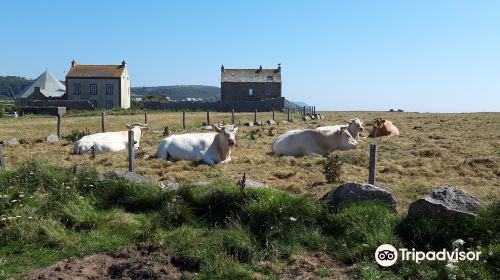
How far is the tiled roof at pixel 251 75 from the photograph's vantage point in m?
74.3

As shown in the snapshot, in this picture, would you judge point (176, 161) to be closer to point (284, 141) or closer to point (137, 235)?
point (284, 141)

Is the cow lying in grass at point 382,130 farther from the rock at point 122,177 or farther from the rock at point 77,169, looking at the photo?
the rock at point 77,169

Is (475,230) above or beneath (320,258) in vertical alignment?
above

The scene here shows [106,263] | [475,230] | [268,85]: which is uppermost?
[268,85]

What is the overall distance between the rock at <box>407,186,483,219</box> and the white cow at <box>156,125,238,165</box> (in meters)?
7.92

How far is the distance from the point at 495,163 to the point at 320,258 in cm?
879

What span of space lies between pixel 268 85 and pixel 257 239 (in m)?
68.1

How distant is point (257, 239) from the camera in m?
6.85

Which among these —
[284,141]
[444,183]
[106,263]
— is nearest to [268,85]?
[284,141]

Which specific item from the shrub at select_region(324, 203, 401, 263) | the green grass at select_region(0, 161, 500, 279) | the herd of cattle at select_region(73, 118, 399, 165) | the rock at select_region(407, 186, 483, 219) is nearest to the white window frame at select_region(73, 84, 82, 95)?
the herd of cattle at select_region(73, 118, 399, 165)

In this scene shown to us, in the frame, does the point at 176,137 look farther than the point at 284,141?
No

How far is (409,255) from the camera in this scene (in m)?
6.01

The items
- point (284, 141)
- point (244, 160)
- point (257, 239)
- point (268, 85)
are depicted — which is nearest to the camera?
point (257, 239)

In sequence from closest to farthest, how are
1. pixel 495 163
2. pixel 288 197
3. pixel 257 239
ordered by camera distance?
pixel 257 239 → pixel 288 197 → pixel 495 163
